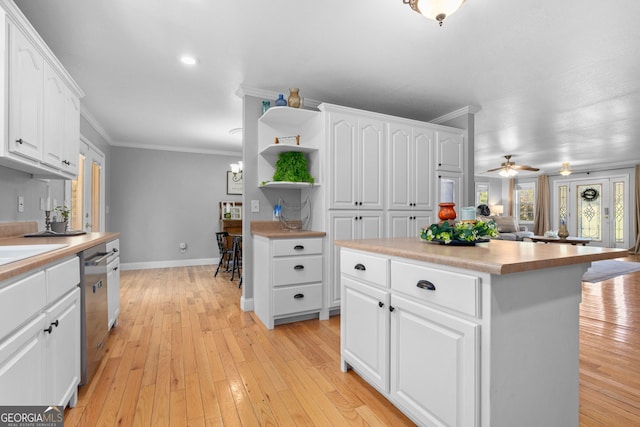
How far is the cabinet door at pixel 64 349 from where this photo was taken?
142cm

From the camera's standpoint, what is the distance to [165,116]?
4.41 metres

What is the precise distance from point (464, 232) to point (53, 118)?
281 centimetres

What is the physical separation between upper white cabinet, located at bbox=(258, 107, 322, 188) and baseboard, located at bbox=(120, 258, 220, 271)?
3578 mm

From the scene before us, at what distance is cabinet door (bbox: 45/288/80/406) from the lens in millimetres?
1422

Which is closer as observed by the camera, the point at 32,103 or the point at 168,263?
the point at 32,103

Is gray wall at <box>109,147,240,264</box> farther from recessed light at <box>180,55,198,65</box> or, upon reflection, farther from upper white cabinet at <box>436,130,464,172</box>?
upper white cabinet at <box>436,130,464,172</box>

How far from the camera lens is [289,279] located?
3053 mm

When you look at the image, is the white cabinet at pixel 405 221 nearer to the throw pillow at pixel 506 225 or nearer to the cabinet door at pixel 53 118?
the cabinet door at pixel 53 118

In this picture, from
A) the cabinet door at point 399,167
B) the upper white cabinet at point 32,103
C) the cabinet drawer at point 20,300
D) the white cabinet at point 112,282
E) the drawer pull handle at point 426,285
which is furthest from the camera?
the cabinet door at point 399,167

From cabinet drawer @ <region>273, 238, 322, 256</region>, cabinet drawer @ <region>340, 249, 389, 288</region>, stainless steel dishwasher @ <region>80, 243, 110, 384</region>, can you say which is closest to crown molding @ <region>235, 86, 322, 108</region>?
cabinet drawer @ <region>273, 238, 322, 256</region>

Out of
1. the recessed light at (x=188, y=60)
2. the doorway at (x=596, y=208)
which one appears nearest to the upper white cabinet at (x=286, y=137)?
the recessed light at (x=188, y=60)

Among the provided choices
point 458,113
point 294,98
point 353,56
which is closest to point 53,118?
point 294,98

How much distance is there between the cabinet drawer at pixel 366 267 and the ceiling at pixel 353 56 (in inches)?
64.9

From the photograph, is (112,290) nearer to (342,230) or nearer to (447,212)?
(342,230)
